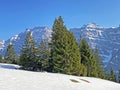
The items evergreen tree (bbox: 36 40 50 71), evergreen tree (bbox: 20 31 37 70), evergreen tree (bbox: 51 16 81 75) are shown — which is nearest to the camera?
evergreen tree (bbox: 51 16 81 75)

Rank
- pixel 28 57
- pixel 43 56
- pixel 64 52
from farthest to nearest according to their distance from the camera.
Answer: pixel 43 56
pixel 28 57
pixel 64 52

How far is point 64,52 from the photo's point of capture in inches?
2724

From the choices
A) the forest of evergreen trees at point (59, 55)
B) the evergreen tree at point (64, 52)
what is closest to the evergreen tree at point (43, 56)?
the forest of evergreen trees at point (59, 55)

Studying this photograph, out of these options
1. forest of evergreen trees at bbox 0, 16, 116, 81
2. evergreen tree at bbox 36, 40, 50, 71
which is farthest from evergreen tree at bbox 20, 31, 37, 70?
evergreen tree at bbox 36, 40, 50, 71

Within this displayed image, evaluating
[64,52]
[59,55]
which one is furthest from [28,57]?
[64,52]

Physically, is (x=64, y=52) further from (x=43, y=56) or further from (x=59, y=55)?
(x=43, y=56)

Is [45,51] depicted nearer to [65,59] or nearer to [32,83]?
[65,59]

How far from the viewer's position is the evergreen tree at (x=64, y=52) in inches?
2704

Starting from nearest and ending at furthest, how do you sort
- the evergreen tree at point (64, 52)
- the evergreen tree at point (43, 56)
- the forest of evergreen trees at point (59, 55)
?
the evergreen tree at point (64, 52), the forest of evergreen trees at point (59, 55), the evergreen tree at point (43, 56)

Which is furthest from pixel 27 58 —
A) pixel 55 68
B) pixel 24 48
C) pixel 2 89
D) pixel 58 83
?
pixel 2 89

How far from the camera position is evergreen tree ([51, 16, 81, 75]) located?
6869 cm

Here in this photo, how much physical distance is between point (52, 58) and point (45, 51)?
5990 mm

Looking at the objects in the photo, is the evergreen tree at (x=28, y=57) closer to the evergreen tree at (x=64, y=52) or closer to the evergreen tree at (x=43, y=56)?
the evergreen tree at (x=43, y=56)

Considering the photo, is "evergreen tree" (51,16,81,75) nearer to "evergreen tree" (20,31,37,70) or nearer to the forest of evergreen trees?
the forest of evergreen trees
